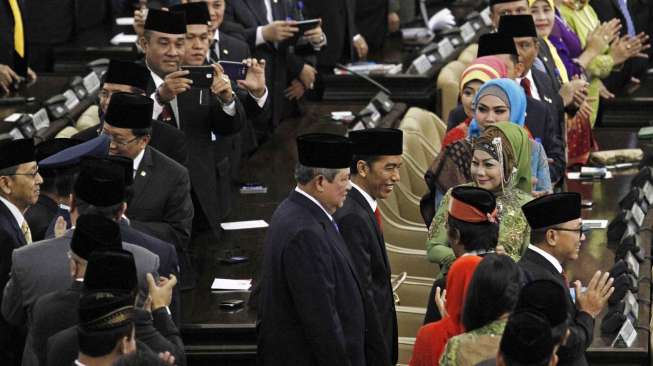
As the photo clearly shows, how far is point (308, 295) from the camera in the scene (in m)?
5.70

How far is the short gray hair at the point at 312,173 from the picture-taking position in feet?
19.0

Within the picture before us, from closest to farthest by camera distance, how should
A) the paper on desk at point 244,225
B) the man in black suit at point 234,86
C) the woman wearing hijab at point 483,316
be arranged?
the woman wearing hijab at point 483,316
the man in black suit at point 234,86
the paper on desk at point 244,225

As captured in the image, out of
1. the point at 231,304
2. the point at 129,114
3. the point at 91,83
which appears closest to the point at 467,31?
the point at 91,83

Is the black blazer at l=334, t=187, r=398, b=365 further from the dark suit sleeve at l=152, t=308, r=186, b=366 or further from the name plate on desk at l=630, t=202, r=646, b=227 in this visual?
the name plate on desk at l=630, t=202, r=646, b=227

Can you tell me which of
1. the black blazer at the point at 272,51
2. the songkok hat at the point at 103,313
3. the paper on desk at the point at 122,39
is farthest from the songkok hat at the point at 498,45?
the paper on desk at the point at 122,39

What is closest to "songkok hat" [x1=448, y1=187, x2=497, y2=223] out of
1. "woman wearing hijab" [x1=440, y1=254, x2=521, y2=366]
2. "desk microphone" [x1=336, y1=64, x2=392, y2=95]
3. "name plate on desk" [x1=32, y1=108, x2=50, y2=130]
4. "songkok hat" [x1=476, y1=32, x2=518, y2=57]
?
"woman wearing hijab" [x1=440, y1=254, x2=521, y2=366]

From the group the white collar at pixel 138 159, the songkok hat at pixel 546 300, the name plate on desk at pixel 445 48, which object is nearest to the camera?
the songkok hat at pixel 546 300

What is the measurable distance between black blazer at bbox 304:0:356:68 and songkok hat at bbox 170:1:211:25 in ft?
11.2

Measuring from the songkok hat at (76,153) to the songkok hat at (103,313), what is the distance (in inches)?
51.7

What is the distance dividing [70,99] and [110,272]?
421 cm

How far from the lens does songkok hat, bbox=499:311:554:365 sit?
4.22 metres

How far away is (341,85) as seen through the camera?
1083 centimetres

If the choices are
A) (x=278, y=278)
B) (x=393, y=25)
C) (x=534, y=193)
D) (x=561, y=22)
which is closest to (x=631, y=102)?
(x=561, y=22)

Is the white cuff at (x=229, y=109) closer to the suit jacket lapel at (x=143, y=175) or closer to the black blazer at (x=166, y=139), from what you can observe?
the black blazer at (x=166, y=139)
